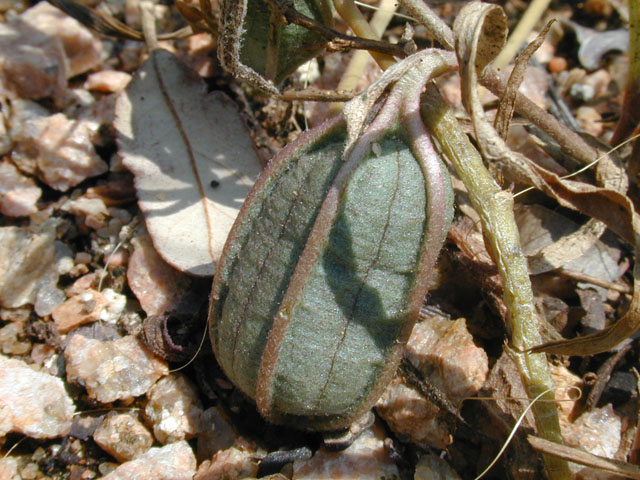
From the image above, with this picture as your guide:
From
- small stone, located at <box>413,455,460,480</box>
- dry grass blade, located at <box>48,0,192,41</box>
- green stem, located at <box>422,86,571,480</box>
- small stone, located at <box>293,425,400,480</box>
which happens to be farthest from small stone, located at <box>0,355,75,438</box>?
dry grass blade, located at <box>48,0,192,41</box>

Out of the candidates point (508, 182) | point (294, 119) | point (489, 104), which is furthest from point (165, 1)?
point (508, 182)

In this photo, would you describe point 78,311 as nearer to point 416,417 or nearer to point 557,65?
point 416,417

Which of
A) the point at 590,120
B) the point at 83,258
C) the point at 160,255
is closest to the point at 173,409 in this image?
the point at 160,255

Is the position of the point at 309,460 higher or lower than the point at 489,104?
lower

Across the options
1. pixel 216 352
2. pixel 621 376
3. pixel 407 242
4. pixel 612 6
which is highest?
pixel 612 6

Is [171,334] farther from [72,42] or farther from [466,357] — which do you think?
[72,42]

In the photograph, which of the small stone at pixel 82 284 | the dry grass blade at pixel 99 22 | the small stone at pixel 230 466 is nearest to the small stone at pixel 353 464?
the small stone at pixel 230 466
